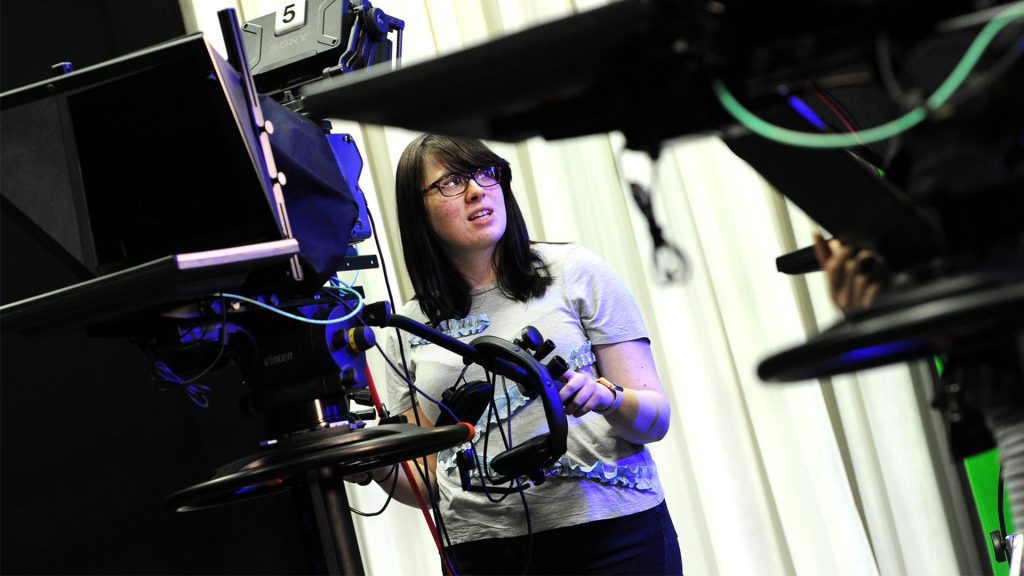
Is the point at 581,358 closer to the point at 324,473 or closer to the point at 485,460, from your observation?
the point at 485,460

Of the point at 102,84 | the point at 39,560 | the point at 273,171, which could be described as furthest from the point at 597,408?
the point at 39,560

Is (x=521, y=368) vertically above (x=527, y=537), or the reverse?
(x=521, y=368)

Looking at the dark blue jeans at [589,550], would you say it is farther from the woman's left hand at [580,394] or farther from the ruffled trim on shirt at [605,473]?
the woman's left hand at [580,394]

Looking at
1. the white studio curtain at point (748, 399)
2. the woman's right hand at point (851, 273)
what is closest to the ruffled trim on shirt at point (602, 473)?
the white studio curtain at point (748, 399)

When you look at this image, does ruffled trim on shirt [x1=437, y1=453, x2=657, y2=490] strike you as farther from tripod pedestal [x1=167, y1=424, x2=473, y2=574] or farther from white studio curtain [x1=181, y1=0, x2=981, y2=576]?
white studio curtain [x1=181, y1=0, x2=981, y2=576]

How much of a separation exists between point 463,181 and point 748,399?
0.98 meters

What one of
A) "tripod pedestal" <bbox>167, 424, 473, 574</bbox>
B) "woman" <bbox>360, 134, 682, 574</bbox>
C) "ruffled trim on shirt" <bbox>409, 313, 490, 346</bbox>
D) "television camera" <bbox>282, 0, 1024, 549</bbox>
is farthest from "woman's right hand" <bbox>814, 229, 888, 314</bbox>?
"ruffled trim on shirt" <bbox>409, 313, 490, 346</bbox>

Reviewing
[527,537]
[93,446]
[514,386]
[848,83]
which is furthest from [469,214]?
[93,446]

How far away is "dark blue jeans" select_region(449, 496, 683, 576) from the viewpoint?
1.58 m

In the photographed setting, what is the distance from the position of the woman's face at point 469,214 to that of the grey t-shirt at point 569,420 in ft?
0.31

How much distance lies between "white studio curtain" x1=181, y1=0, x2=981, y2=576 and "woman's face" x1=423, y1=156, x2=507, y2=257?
1.64 feet

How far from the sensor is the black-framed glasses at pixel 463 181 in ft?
5.69

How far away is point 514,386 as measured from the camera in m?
1.66

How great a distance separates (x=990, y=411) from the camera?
0.68m
